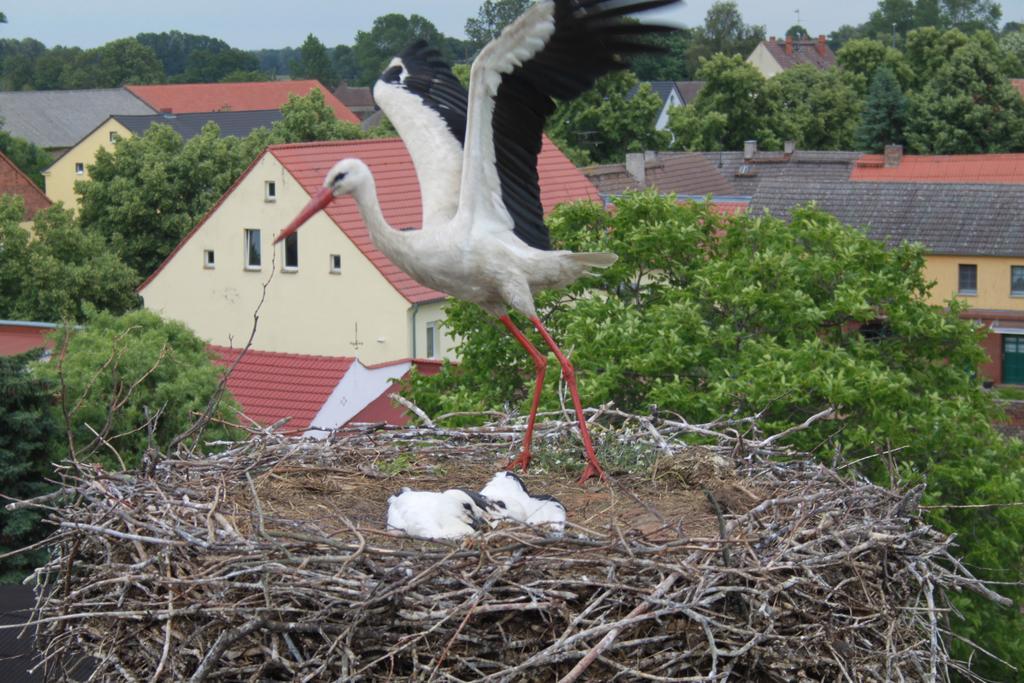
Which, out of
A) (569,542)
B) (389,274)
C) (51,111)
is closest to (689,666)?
(569,542)

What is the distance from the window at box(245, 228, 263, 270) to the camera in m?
30.4

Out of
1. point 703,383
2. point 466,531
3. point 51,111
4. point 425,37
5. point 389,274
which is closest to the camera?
point 466,531

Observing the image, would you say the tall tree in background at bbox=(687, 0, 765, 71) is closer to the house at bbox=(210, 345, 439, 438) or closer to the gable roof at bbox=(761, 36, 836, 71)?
the gable roof at bbox=(761, 36, 836, 71)

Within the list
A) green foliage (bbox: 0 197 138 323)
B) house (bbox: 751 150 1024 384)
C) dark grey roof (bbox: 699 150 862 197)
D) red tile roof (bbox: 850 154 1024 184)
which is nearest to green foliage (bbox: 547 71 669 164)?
dark grey roof (bbox: 699 150 862 197)

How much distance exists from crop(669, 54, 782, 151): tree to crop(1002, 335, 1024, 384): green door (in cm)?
2312

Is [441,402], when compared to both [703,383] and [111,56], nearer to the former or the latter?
[703,383]

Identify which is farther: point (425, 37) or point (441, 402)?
point (441, 402)

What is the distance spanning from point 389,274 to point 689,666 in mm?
21778

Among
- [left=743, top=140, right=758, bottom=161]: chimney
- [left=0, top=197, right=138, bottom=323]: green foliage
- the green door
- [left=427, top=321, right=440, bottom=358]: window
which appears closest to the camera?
[left=427, top=321, right=440, bottom=358]: window

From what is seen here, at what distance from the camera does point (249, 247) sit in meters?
30.6

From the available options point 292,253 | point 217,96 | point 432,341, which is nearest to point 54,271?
point 292,253

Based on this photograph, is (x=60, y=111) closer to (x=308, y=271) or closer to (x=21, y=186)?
(x=21, y=186)

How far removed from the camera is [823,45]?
110m

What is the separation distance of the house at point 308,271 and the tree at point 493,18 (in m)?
14.3
